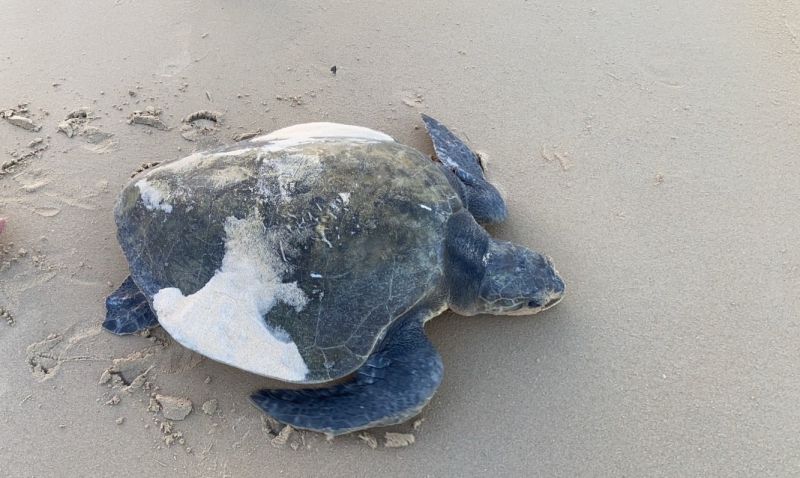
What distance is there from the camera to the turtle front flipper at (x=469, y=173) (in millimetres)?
2395

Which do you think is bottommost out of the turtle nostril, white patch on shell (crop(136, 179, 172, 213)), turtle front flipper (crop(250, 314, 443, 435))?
turtle front flipper (crop(250, 314, 443, 435))

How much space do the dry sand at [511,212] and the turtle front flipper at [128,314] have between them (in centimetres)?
7

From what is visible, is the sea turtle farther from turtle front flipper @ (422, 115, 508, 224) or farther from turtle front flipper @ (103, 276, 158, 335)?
turtle front flipper @ (422, 115, 508, 224)

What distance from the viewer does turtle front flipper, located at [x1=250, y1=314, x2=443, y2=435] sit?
1856mm

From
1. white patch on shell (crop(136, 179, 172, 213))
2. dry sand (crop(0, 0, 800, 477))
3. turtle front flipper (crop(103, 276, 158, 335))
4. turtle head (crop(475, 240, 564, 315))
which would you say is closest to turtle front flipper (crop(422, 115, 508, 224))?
dry sand (crop(0, 0, 800, 477))

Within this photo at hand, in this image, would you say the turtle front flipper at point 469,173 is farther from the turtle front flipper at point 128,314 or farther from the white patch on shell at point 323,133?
the turtle front flipper at point 128,314

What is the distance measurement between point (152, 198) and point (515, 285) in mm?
1562

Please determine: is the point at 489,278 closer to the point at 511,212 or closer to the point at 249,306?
the point at 511,212

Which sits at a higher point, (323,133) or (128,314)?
(323,133)

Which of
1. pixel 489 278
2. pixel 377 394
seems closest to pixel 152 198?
pixel 377 394

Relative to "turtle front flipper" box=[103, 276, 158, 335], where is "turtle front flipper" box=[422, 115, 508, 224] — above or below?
above

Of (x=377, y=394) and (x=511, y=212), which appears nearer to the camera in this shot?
(x=377, y=394)

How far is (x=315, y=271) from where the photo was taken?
6.18ft

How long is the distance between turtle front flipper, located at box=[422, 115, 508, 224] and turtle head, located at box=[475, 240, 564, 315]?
256mm
